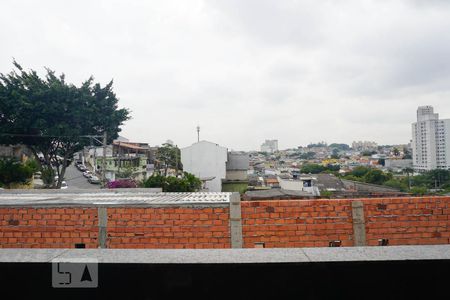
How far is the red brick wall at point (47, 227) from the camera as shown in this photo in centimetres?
520

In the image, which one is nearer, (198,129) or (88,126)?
(88,126)

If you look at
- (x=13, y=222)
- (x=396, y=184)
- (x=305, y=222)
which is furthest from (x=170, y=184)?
(x=396, y=184)

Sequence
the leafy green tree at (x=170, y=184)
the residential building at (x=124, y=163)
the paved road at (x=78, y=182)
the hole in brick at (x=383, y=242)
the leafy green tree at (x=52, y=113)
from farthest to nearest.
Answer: the residential building at (x=124, y=163) < the paved road at (x=78, y=182) < the leafy green tree at (x=170, y=184) < the leafy green tree at (x=52, y=113) < the hole in brick at (x=383, y=242)

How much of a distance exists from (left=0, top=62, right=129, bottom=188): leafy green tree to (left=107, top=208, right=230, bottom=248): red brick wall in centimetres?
1614

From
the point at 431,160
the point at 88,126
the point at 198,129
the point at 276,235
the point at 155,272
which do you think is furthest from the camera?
the point at 431,160

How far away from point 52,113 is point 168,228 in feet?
56.4

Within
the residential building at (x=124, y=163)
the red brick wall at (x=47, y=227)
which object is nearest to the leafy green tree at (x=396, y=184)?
the residential building at (x=124, y=163)

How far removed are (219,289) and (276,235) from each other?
152 inches

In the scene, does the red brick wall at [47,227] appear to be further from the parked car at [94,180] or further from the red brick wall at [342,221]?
the parked car at [94,180]

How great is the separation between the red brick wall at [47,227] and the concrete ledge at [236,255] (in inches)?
162

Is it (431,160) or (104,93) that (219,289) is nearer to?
(104,93)

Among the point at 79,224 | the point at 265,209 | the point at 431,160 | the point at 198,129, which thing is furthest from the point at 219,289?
the point at 431,160

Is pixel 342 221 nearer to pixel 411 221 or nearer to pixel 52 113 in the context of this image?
pixel 411 221

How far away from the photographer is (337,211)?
16.6 ft
